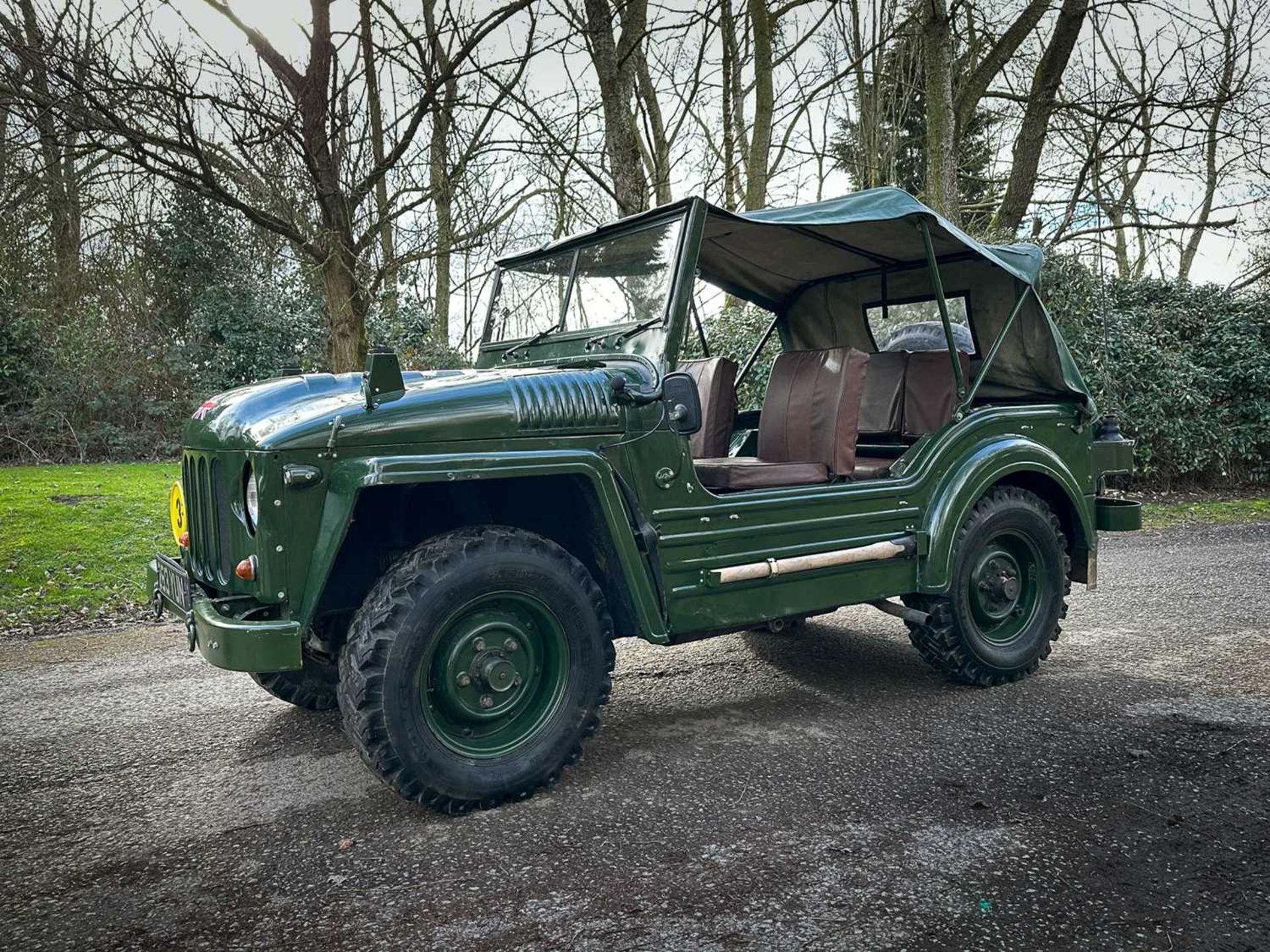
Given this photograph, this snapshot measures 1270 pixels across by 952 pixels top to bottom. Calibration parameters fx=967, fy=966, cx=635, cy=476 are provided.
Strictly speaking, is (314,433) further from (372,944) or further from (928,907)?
(928,907)

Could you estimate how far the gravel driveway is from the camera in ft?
8.82

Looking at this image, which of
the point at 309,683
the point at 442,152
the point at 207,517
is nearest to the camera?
the point at 207,517

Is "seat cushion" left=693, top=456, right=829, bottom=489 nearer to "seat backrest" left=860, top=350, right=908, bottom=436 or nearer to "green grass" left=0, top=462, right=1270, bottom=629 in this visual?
"seat backrest" left=860, top=350, right=908, bottom=436

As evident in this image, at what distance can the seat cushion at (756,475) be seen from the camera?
4.36 metres

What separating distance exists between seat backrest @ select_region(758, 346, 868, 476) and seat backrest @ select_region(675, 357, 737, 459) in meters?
0.20

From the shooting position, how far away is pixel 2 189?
46.2 ft

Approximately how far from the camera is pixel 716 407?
5.06m

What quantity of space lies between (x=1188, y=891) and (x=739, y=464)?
2.34 metres

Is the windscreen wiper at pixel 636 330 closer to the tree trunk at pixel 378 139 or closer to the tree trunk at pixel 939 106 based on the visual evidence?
the tree trunk at pixel 378 139

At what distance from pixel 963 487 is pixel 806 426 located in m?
0.80

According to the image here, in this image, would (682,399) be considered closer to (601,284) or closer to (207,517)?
(601,284)

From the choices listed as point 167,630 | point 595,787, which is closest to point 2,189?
point 167,630

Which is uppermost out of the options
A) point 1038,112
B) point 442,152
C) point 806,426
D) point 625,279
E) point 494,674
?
point 1038,112

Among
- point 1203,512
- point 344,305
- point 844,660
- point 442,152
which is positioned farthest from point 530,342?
point 1203,512
